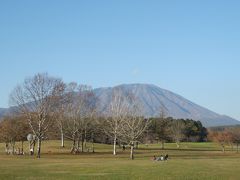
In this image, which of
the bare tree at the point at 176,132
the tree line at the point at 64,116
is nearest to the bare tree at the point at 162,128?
the bare tree at the point at 176,132

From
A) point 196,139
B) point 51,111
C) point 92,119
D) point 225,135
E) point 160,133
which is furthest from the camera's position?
point 196,139

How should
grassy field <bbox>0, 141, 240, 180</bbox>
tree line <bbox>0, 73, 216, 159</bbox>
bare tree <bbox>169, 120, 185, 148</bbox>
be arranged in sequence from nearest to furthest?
grassy field <bbox>0, 141, 240, 180</bbox> < tree line <bbox>0, 73, 216, 159</bbox> < bare tree <bbox>169, 120, 185, 148</bbox>

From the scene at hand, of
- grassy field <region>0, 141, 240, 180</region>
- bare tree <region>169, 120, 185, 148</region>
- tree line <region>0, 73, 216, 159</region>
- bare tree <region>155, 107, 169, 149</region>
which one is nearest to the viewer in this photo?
grassy field <region>0, 141, 240, 180</region>

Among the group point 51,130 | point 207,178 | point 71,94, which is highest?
point 71,94

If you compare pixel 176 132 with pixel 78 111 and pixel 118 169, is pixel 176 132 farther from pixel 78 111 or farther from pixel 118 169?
pixel 118 169

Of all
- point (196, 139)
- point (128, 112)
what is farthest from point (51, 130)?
point (196, 139)

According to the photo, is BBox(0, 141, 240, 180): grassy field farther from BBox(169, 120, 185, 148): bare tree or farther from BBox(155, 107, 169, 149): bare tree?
BBox(169, 120, 185, 148): bare tree

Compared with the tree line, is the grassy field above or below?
below

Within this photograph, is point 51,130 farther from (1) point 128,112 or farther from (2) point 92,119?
(1) point 128,112

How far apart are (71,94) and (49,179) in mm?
65977

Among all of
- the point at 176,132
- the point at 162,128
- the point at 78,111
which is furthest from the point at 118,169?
the point at 176,132

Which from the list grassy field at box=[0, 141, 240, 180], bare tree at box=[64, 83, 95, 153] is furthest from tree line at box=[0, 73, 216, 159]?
grassy field at box=[0, 141, 240, 180]

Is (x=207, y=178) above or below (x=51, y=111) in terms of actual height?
below

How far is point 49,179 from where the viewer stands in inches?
1446
